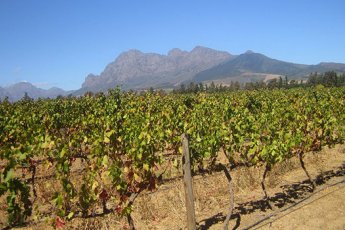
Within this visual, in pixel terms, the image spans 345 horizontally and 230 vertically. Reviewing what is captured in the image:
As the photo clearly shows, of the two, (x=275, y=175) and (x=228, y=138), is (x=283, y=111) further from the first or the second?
(x=228, y=138)

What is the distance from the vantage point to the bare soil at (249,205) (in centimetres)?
935

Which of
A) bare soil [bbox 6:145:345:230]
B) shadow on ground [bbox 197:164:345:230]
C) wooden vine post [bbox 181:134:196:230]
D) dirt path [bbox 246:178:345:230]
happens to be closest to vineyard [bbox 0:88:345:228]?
wooden vine post [bbox 181:134:196:230]

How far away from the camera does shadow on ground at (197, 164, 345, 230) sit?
9.72 meters

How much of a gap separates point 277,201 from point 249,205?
962 millimetres

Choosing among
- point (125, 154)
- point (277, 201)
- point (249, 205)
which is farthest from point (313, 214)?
point (125, 154)

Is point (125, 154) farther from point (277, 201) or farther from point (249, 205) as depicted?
point (277, 201)

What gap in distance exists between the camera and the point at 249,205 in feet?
35.7

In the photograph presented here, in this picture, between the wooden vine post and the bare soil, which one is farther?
the bare soil

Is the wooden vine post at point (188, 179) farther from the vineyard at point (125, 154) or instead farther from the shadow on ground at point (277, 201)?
the shadow on ground at point (277, 201)

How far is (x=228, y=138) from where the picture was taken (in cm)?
949

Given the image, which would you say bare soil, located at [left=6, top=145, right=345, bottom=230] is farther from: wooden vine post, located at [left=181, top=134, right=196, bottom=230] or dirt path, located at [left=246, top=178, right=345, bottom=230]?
wooden vine post, located at [left=181, top=134, right=196, bottom=230]

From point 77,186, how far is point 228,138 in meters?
6.06

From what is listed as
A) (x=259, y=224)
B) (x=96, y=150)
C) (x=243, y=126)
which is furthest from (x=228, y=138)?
(x=96, y=150)

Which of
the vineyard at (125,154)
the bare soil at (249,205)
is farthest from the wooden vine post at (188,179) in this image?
the bare soil at (249,205)
